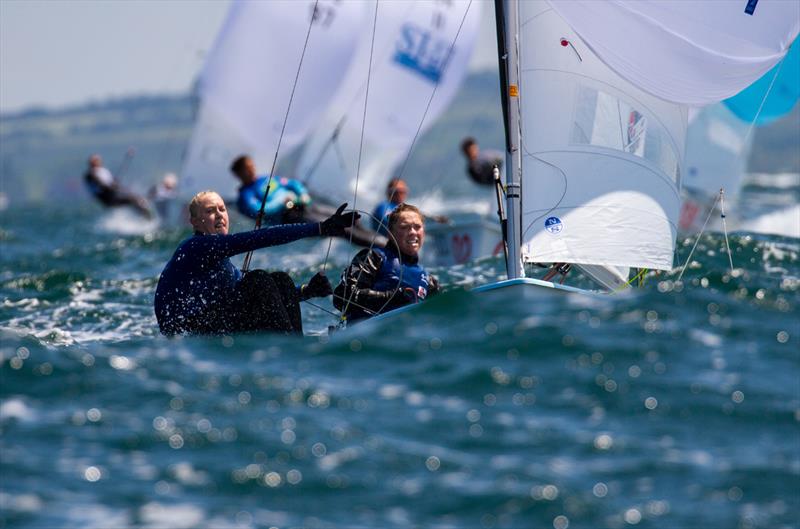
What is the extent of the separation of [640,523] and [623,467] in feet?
1.38

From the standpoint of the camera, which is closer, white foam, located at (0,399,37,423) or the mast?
white foam, located at (0,399,37,423)

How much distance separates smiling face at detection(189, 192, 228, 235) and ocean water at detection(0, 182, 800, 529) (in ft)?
1.95

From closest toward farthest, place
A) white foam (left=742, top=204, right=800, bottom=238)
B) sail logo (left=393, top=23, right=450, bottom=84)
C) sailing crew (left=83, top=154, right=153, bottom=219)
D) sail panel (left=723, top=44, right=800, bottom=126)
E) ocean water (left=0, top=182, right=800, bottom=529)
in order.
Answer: ocean water (left=0, top=182, right=800, bottom=529) → sail panel (left=723, top=44, right=800, bottom=126) → white foam (left=742, top=204, right=800, bottom=238) → sail logo (left=393, top=23, right=450, bottom=84) → sailing crew (left=83, top=154, right=153, bottom=219)

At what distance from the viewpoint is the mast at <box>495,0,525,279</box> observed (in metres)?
7.32

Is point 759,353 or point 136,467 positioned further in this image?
point 759,353

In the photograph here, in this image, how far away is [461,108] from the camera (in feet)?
619

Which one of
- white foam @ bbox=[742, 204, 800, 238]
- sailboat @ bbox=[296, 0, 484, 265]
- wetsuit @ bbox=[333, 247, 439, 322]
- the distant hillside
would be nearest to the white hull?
wetsuit @ bbox=[333, 247, 439, 322]

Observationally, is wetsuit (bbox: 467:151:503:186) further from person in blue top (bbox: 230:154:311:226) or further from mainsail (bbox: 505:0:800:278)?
mainsail (bbox: 505:0:800:278)

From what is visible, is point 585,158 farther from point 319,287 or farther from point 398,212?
point 319,287

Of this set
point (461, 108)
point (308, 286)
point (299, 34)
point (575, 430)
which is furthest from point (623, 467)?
point (461, 108)

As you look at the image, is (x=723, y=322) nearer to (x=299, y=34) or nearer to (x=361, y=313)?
(x=361, y=313)

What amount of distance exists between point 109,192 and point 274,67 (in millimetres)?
5932

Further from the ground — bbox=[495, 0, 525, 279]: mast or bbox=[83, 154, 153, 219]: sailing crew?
bbox=[495, 0, 525, 279]: mast

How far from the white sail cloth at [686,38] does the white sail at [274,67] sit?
10347 mm
